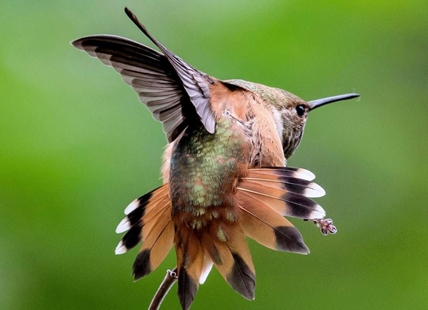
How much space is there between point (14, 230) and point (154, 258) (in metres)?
0.88

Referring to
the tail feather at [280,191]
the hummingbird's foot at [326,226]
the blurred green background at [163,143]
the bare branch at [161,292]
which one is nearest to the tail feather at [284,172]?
the tail feather at [280,191]

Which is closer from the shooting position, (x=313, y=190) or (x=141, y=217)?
(x=313, y=190)

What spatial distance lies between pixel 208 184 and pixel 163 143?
0.75m

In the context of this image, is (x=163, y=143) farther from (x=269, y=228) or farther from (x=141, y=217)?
(x=269, y=228)

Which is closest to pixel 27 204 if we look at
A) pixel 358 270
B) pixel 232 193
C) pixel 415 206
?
pixel 232 193

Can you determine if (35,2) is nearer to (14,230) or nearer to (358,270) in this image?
(14,230)

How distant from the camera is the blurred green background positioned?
9.05 feet

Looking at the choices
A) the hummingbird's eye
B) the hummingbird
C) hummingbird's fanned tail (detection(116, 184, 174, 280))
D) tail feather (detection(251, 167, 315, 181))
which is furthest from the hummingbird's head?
hummingbird's fanned tail (detection(116, 184, 174, 280))

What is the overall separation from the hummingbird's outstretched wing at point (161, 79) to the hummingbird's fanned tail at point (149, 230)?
7.7 inches

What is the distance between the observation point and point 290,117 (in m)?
2.52

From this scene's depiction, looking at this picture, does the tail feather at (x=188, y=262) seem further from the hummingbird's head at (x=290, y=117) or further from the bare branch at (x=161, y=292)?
the hummingbird's head at (x=290, y=117)

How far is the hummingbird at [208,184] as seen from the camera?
201 centimetres

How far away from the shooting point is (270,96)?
2.49m

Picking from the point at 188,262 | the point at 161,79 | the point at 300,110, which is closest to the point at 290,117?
the point at 300,110
